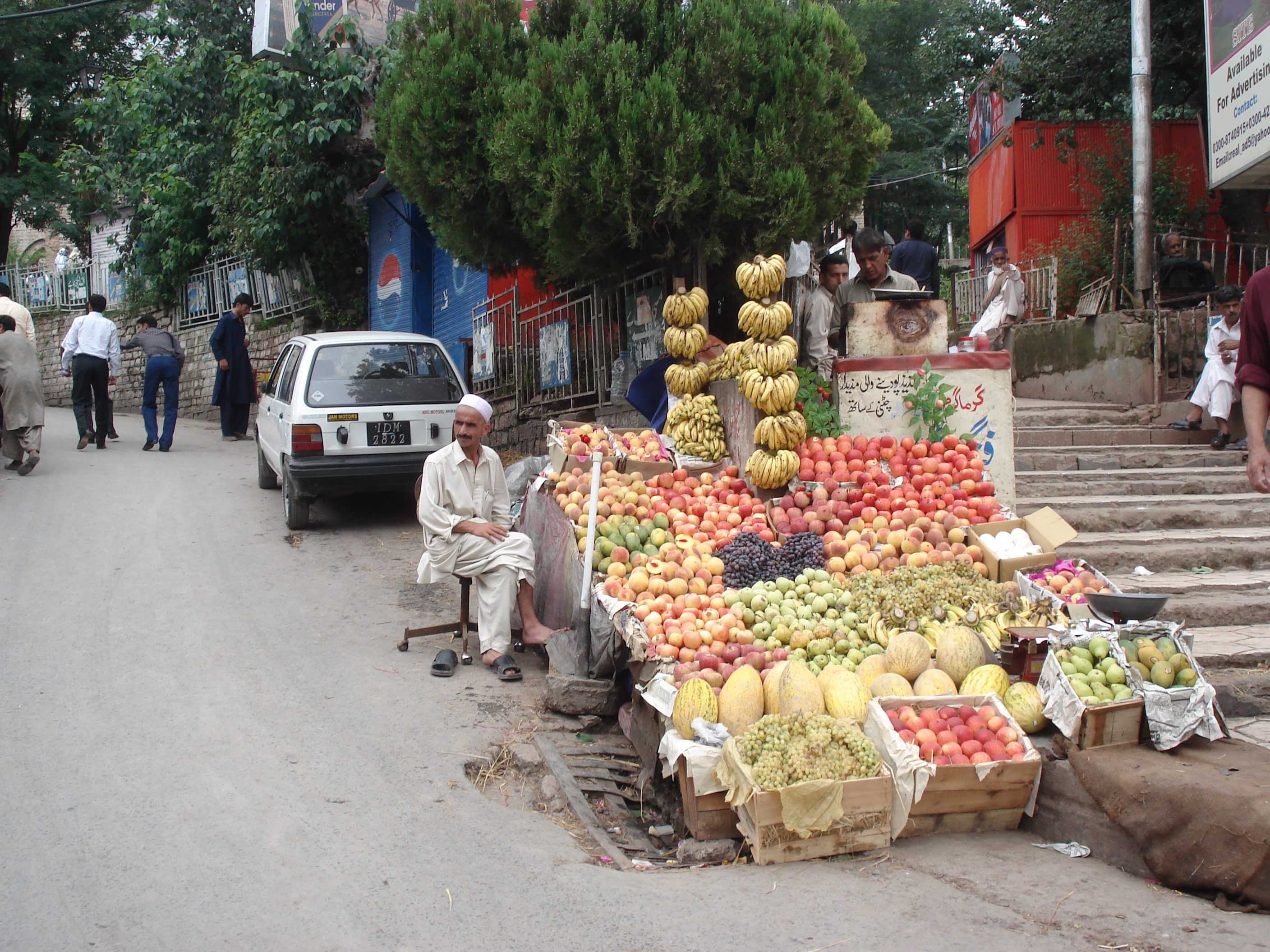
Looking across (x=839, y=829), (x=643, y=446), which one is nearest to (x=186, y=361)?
(x=643, y=446)

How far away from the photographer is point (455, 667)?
6102 mm

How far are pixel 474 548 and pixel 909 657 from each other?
275 centimetres

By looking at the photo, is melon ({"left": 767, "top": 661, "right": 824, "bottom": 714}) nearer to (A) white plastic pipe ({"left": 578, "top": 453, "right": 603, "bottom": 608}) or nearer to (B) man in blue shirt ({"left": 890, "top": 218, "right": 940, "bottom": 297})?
(A) white plastic pipe ({"left": 578, "top": 453, "right": 603, "bottom": 608})

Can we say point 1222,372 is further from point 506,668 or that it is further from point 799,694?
point 506,668

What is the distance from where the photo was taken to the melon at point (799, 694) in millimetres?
4480

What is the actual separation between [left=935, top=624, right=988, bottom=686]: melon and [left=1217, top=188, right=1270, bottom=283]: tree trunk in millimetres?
12725

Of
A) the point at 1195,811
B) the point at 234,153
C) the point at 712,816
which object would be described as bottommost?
the point at 712,816

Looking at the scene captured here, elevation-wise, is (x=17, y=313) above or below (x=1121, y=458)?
above

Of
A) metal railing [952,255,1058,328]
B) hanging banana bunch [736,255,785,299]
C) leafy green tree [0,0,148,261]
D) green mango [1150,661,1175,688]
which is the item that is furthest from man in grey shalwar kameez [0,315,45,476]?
leafy green tree [0,0,148,261]

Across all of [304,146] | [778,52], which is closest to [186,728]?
[778,52]

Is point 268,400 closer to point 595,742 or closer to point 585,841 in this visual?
point 595,742

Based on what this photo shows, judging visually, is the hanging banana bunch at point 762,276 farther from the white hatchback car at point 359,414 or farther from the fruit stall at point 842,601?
the white hatchback car at point 359,414

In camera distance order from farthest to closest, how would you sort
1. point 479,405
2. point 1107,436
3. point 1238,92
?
point 1238,92, point 1107,436, point 479,405

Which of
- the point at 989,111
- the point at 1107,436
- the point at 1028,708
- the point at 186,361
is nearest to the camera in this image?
the point at 1028,708
